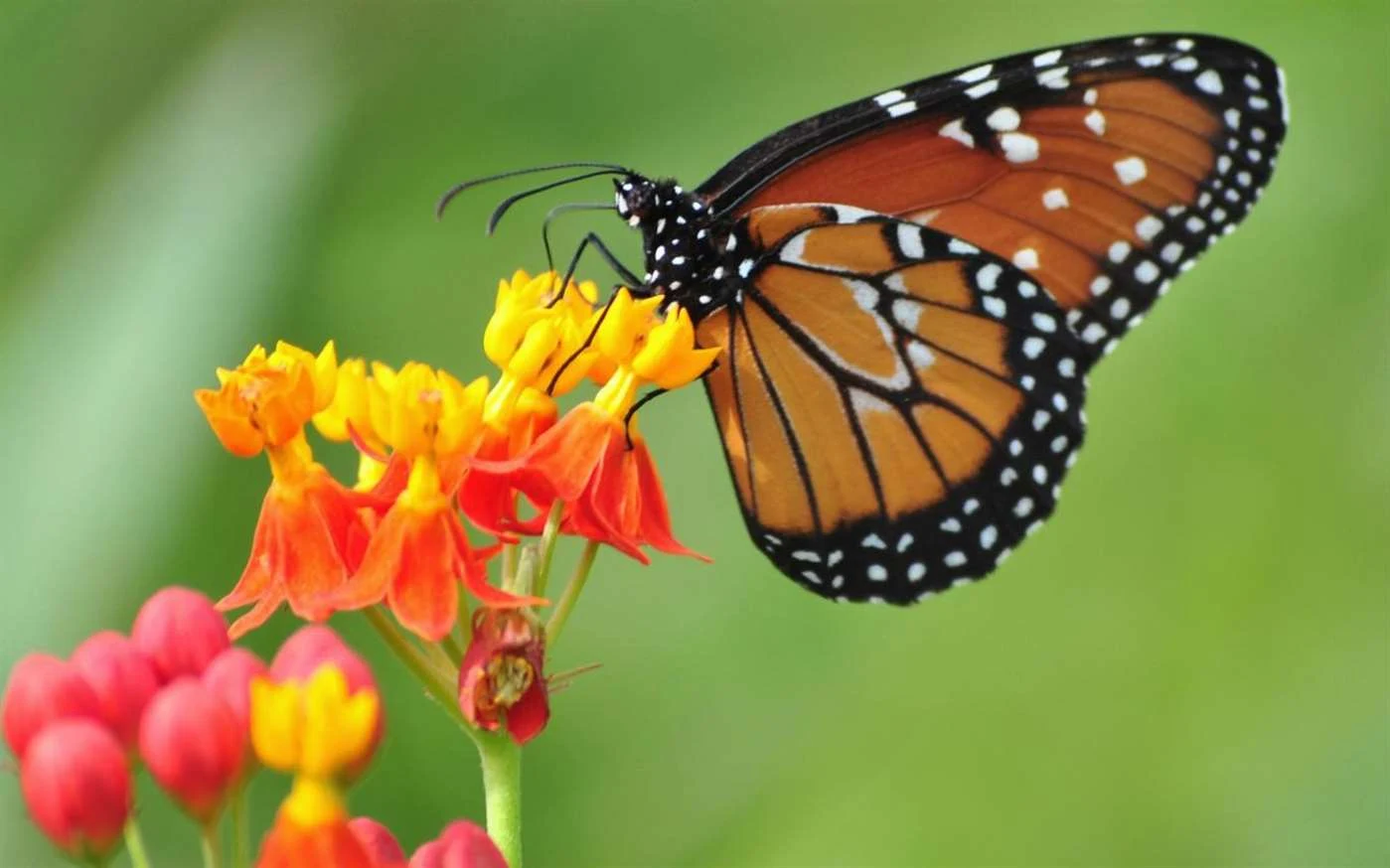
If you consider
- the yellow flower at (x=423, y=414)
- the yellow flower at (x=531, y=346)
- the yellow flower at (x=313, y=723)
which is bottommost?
the yellow flower at (x=313, y=723)

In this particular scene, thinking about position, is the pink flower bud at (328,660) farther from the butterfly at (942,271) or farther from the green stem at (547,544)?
the butterfly at (942,271)

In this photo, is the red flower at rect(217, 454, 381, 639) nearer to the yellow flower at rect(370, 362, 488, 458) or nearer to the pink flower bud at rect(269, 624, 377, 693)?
the yellow flower at rect(370, 362, 488, 458)

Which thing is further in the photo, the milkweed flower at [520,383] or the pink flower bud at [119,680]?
the milkweed flower at [520,383]

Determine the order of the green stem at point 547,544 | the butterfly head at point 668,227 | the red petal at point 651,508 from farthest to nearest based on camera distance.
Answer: the butterfly head at point 668,227
the red petal at point 651,508
the green stem at point 547,544

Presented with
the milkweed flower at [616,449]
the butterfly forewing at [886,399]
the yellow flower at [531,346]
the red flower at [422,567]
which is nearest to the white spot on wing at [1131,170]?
the butterfly forewing at [886,399]

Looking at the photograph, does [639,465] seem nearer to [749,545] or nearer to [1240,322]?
[749,545]

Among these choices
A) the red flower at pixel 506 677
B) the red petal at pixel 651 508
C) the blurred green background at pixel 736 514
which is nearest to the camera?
→ the red flower at pixel 506 677

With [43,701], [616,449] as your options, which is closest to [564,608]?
[616,449]

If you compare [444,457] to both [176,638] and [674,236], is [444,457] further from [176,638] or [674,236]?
[674,236]
